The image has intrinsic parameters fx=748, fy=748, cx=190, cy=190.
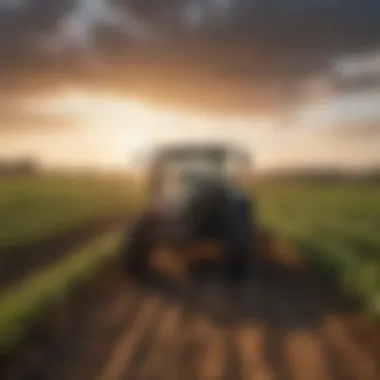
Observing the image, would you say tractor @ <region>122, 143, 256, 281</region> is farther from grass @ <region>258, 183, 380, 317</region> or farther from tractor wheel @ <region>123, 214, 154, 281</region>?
grass @ <region>258, 183, 380, 317</region>

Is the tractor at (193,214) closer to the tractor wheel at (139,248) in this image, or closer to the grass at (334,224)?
the tractor wheel at (139,248)

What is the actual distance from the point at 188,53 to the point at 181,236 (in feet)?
1.98

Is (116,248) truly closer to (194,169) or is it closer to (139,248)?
(139,248)

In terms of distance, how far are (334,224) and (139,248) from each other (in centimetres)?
68

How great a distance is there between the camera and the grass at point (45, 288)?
2.25 metres

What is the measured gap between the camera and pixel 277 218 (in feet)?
8.15

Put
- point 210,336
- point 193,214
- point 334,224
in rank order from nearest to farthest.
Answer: point 210,336
point 193,214
point 334,224

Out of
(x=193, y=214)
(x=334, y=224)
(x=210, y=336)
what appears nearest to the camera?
(x=210, y=336)

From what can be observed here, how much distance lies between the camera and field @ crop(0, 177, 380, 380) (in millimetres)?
2334

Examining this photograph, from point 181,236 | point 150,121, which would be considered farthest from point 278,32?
point 181,236

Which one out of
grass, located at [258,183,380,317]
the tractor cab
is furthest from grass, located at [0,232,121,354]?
grass, located at [258,183,380,317]

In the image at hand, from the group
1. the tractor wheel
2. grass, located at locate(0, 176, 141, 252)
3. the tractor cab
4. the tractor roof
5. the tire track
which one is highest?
the tractor roof

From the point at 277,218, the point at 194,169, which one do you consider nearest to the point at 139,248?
the point at 194,169

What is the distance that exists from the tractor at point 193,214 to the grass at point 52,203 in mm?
101
